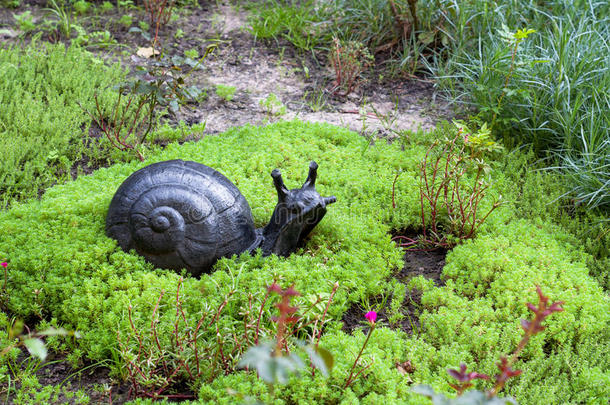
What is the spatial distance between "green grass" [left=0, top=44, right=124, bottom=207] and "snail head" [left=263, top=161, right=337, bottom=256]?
Result: 6.43 ft

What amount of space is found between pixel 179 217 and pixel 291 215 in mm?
719

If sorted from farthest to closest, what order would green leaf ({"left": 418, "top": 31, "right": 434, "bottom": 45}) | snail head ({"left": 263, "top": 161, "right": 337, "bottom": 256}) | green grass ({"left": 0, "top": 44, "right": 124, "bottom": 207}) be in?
1. green leaf ({"left": 418, "top": 31, "right": 434, "bottom": 45})
2. green grass ({"left": 0, "top": 44, "right": 124, "bottom": 207})
3. snail head ({"left": 263, "top": 161, "right": 337, "bottom": 256})

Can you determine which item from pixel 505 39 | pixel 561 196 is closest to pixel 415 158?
pixel 561 196

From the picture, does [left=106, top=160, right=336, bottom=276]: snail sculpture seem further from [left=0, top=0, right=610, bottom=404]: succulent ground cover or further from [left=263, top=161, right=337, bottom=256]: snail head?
[left=0, top=0, right=610, bottom=404]: succulent ground cover

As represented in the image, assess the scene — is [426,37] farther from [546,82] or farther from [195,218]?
[195,218]

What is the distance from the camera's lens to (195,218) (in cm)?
363

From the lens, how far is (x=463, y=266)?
4.00 meters

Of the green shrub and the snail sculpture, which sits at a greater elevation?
the green shrub

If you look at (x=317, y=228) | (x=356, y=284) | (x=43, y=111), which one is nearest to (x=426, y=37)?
(x=317, y=228)

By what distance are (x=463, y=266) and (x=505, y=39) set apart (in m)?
2.72

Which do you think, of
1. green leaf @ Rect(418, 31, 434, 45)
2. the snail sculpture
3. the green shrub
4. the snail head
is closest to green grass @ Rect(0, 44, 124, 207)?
the snail sculpture

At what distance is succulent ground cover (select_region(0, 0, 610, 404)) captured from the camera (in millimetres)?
3090

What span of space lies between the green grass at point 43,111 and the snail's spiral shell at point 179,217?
1301 mm

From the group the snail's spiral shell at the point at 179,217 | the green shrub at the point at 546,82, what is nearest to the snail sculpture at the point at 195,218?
the snail's spiral shell at the point at 179,217
